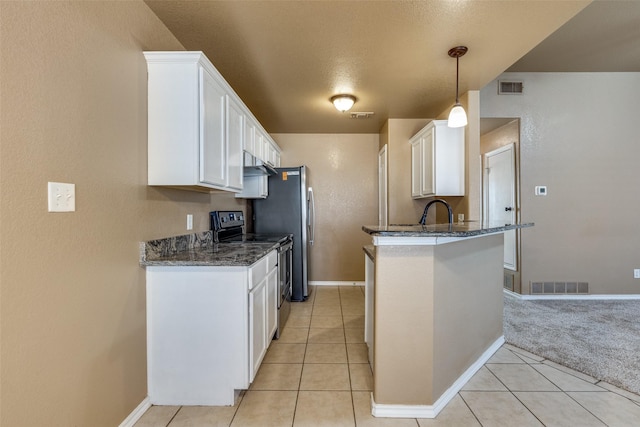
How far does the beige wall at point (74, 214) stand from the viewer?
1.02 m

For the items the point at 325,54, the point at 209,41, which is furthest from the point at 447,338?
the point at 209,41

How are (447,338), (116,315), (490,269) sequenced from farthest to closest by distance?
(490,269)
(447,338)
(116,315)

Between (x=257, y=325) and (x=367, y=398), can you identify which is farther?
(x=257, y=325)

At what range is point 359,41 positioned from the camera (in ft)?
7.04

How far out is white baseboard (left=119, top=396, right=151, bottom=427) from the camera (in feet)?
5.11

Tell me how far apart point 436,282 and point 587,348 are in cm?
191

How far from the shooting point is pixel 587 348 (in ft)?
7.92

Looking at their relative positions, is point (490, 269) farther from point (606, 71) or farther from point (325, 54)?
point (606, 71)

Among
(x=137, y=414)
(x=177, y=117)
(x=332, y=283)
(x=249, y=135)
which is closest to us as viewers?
(x=137, y=414)

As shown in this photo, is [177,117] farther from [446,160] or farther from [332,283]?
[332,283]

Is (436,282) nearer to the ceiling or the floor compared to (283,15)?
nearer to the floor

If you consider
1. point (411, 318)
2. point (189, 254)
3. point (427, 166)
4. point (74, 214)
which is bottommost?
point (411, 318)

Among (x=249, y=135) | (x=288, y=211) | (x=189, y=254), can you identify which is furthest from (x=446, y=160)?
(x=189, y=254)

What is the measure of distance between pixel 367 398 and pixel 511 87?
13.2 feet
